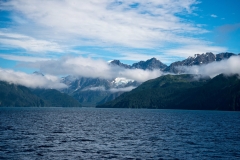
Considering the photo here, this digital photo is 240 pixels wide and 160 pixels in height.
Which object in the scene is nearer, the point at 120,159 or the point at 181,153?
the point at 120,159

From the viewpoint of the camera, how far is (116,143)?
6756 cm

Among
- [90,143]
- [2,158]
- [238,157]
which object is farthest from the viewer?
[90,143]

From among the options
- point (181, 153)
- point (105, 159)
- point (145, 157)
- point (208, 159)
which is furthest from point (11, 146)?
point (208, 159)

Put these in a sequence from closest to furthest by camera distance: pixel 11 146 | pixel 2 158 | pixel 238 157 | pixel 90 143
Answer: pixel 2 158
pixel 238 157
pixel 11 146
pixel 90 143

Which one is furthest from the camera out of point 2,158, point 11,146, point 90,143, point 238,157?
point 90,143

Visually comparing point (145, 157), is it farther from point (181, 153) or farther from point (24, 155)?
point (24, 155)

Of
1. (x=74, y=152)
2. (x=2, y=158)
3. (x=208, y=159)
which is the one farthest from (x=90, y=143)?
(x=208, y=159)

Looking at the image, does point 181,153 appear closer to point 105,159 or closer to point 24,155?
point 105,159

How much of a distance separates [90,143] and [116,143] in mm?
6757

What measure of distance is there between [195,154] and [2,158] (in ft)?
127

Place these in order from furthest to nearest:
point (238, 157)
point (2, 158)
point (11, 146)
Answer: point (11, 146) → point (238, 157) → point (2, 158)

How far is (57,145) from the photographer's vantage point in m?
63.1

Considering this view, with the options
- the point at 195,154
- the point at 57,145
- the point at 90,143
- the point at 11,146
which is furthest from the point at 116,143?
the point at 11,146

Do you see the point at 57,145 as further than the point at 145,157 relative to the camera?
Yes
